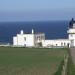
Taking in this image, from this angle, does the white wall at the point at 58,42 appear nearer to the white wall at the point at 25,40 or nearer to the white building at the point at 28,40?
the white building at the point at 28,40

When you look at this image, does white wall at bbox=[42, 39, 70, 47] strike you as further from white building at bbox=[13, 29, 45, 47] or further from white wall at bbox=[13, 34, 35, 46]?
white wall at bbox=[13, 34, 35, 46]

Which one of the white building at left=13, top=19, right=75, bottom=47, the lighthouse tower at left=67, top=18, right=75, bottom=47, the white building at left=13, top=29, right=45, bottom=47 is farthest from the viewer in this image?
the white building at left=13, top=29, right=45, bottom=47

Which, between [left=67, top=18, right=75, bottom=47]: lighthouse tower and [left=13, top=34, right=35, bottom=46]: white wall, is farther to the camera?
[left=13, top=34, right=35, bottom=46]: white wall

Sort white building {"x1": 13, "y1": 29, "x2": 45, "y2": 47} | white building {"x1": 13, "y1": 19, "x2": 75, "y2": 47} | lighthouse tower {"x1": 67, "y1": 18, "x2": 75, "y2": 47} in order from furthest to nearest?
1. white building {"x1": 13, "y1": 29, "x2": 45, "y2": 47}
2. white building {"x1": 13, "y1": 19, "x2": 75, "y2": 47}
3. lighthouse tower {"x1": 67, "y1": 18, "x2": 75, "y2": 47}

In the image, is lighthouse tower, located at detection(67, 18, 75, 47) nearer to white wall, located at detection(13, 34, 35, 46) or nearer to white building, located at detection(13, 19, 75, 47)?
white building, located at detection(13, 19, 75, 47)

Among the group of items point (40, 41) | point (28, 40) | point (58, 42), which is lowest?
point (58, 42)

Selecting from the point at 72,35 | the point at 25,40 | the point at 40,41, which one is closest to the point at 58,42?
the point at 72,35

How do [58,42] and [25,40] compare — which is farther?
[25,40]

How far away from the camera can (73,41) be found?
223 feet

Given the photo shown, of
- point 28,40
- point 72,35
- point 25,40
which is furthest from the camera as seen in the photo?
point 25,40

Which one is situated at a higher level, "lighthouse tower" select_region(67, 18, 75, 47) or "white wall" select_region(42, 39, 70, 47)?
"lighthouse tower" select_region(67, 18, 75, 47)

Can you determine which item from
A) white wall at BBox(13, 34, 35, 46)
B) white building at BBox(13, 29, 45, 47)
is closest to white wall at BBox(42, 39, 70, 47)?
white building at BBox(13, 29, 45, 47)

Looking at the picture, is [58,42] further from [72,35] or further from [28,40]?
[28,40]

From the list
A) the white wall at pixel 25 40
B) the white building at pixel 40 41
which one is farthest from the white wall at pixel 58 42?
the white wall at pixel 25 40
